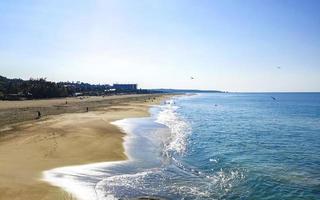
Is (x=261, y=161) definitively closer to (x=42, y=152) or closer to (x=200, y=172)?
(x=200, y=172)

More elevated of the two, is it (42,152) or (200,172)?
(42,152)

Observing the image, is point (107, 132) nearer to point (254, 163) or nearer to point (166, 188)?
point (254, 163)

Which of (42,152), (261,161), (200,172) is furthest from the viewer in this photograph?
(261,161)

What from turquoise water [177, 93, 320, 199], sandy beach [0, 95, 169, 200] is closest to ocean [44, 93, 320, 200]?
turquoise water [177, 93, 320, 199]

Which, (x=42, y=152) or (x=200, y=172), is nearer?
(x=200, y=172)

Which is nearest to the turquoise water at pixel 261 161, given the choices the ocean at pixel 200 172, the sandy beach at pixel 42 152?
the ocean at pixel 200 172

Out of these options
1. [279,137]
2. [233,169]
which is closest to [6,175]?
[233,169]

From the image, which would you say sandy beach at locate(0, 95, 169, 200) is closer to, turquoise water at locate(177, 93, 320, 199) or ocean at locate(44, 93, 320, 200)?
ocean at locate(44, 93, 320, 200)

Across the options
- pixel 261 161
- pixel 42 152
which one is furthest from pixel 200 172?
pixel 42 152

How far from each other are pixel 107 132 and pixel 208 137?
10.8 m

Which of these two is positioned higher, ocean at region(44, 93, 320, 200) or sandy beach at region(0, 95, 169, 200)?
sandy beach at region(0, 95, 169, 200)

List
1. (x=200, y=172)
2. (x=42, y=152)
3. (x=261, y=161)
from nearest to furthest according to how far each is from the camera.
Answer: (x=200, y=172), (x=42, y=152), (x=261, y=161)

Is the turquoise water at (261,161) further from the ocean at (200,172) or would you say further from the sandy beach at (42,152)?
the sandy beach at (42,152)

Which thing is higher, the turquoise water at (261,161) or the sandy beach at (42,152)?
the sandy beach at (42,152)
